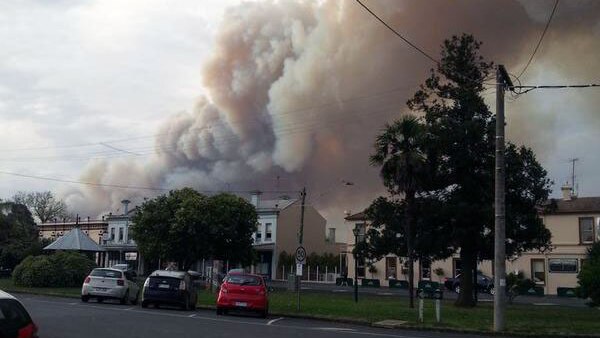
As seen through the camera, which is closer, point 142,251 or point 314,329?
point 314,329

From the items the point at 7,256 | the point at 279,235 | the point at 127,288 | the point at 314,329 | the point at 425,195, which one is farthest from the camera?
the point at 279,235

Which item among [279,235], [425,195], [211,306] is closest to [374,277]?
[279,235]

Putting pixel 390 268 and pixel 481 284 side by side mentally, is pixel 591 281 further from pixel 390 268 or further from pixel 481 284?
pixel 390 268

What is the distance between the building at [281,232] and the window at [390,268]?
45.0 ft

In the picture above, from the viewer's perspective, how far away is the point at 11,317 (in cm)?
690

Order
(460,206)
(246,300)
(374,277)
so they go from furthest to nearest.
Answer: (374,277), (460,206), (246,300)

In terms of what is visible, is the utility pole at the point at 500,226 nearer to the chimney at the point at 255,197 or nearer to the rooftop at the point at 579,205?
the rooftop at the point at 579,205

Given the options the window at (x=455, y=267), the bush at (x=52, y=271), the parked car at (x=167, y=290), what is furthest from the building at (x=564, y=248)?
the parked car at (x=167, y=290)

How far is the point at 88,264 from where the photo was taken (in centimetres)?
3919

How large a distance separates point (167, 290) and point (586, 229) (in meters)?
40.8

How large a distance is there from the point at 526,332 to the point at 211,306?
1224 centimetres

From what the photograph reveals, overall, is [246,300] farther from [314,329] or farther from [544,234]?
[544,234]

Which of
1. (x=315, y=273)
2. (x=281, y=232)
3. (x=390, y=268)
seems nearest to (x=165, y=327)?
(x=390, y=268)

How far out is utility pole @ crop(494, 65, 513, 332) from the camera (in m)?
19.1
